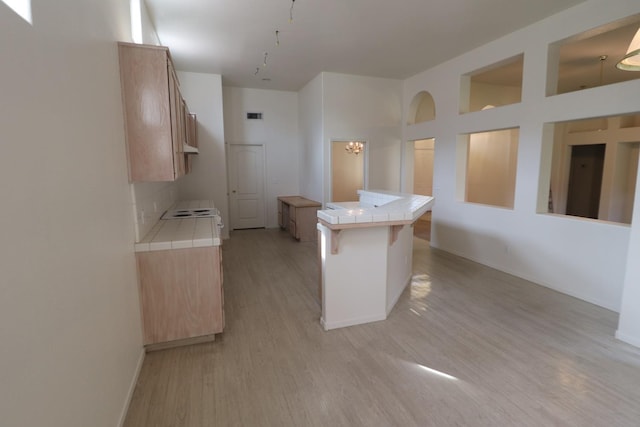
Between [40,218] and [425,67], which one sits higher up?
[425,67]

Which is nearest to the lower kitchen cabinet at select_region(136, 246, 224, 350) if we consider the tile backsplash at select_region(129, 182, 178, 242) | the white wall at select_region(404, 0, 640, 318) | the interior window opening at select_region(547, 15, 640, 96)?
the tile backsplash at select_region(129, 182, 178, 242)

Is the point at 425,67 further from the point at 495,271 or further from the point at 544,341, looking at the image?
the point at 544,341

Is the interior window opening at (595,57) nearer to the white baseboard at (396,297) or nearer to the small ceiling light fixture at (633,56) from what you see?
the small ceiling light fixture at (633,56)

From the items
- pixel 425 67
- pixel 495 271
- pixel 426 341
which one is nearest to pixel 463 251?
pixel 495 271

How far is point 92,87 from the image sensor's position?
1736 millimetres

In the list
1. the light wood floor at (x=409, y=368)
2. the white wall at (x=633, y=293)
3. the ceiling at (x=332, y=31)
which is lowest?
the light wood floor at (x=409, y=368)

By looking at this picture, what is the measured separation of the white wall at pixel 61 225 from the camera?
96cm

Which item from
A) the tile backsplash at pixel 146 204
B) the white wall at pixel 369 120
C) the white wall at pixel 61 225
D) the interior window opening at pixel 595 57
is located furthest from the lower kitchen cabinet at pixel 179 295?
the white wall at pixel 369 120

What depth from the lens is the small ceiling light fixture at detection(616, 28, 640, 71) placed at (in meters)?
2.45

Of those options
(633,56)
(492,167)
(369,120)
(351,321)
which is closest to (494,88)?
(492,167)

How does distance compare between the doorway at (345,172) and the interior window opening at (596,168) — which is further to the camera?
the doorway at (345,172)

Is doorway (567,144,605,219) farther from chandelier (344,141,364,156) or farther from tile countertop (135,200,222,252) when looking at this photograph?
tile countertop (135,200,222,252)

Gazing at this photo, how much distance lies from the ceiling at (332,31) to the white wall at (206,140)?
315 mm

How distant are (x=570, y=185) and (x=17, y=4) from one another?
36.7ft
